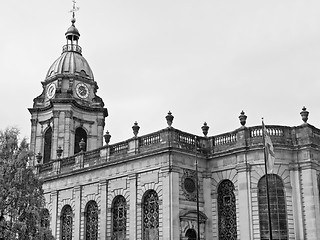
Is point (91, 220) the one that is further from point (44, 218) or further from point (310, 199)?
point (310, 199)

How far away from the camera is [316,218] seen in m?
31.7

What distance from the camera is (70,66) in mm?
50219

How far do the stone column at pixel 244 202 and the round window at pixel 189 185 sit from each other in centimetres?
302

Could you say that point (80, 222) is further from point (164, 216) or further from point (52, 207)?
point (164, 216)

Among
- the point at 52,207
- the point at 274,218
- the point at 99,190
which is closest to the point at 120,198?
the point at 99,190

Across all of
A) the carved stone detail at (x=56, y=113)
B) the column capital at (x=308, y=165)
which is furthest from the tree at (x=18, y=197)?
the carved stone detail at (x=56, y=113)

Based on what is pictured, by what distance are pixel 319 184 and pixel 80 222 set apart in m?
16.7

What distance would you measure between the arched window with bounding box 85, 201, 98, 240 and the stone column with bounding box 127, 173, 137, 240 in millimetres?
3718

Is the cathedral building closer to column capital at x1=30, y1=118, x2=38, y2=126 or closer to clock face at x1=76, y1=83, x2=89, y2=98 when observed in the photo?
column capital at x1=30, y1=118, x2=38, y2=126

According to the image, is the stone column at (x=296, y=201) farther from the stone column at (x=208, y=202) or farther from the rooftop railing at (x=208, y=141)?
the stone column at (x=208, y=202)

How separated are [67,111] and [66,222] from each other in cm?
1073

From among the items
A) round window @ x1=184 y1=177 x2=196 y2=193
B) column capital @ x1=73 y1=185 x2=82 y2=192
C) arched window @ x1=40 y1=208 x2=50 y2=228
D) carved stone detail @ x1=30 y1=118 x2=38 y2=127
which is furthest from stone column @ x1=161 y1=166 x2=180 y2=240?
carved stone detail @ x1=30 y1=118 x2=38 y2=127

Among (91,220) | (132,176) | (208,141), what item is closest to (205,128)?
(208,141)

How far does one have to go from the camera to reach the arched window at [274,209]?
104 ft
